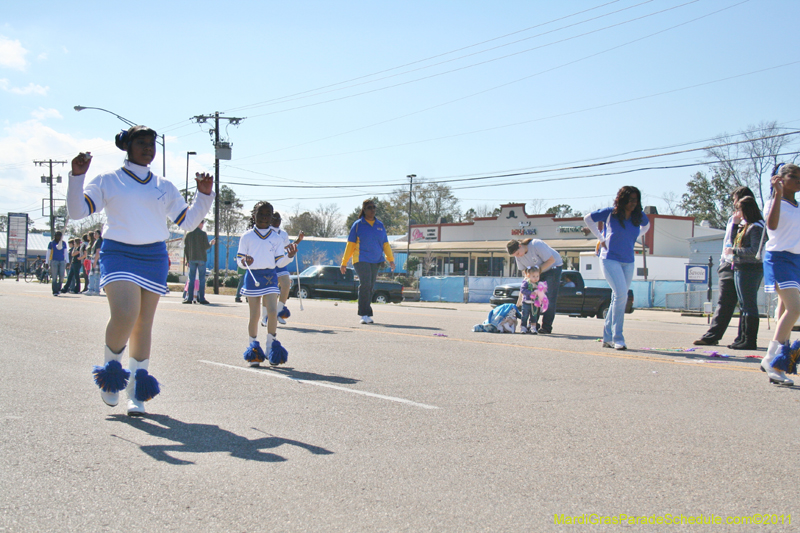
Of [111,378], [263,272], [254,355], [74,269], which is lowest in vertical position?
[254,355]

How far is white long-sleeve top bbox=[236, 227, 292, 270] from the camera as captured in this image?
702 cm

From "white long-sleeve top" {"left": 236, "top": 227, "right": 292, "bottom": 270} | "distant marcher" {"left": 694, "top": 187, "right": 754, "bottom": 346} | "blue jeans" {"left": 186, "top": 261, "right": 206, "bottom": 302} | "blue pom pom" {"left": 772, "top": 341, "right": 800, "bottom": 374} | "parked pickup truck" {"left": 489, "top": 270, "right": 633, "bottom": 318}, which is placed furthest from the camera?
"parked pickup truck" {"left": 489, "top": 270, "right": 633, "bottom": 318}

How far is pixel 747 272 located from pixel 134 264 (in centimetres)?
671

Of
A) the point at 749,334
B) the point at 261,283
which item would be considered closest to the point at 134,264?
the point at 261,283

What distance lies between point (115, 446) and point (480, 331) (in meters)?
7.02

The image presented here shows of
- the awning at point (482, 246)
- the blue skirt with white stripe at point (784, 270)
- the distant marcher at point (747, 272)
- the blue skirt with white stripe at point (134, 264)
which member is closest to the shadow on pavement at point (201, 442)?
the blue skirt with white stripe at point (134, 264)

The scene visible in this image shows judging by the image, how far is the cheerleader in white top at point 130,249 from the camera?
4.30m

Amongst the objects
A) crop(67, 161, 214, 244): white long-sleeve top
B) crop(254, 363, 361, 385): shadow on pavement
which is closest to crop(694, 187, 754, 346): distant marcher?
crop(254, 363, 361, 385): shadow on pavement

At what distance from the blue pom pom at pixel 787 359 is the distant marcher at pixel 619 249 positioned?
258cm

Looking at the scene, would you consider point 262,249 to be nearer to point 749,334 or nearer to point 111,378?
point 111,378

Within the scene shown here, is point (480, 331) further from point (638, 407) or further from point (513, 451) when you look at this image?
point (513, 451)

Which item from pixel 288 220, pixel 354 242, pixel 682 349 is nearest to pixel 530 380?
pixel 682 349

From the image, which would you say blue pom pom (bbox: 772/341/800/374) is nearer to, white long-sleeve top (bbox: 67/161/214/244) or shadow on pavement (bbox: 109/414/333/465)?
shadow on pavement (bbox: 109/414/333/465)

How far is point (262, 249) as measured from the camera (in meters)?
7.09
